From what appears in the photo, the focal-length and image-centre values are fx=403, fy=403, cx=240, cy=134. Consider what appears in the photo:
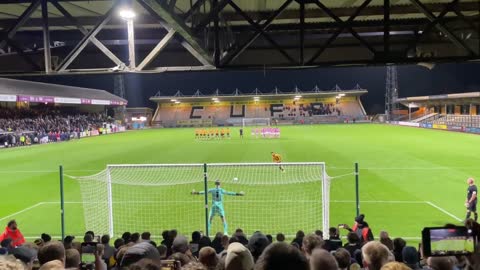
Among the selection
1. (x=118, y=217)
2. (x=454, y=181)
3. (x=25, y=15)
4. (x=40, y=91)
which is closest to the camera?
(x=25, y=15)

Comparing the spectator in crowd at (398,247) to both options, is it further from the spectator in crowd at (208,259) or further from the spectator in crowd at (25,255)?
the spectator in crowd at (25,255)

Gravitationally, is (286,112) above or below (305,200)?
above

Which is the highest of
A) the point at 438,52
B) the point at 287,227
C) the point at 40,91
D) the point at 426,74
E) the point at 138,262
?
the point at 426,74

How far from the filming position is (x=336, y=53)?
23.7 ft

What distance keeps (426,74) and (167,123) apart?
167 ft

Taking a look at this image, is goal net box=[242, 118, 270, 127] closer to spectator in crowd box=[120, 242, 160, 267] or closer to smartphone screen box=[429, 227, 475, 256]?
smartphone screen box=[429, 227, 475, 256]

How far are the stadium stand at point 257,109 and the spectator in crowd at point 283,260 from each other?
262ft

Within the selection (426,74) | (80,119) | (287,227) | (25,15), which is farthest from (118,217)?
(426,74)

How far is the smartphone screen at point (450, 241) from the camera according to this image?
4.17 m

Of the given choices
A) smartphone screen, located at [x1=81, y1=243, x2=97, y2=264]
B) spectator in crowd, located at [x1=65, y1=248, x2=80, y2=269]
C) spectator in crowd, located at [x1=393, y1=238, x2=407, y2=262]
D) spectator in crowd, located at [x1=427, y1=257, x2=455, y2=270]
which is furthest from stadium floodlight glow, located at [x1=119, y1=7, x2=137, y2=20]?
spectator in crowd, located at [x1=393, y1=238, x2=407, y2=262]

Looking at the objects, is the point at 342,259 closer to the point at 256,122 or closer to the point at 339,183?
the point at 339,183

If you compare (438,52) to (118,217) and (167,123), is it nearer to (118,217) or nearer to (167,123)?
(118,217)

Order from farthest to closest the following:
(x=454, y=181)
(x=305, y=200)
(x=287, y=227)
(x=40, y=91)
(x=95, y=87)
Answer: (x=95, y=87)
(x=40, y=91)
(x=454, y=181)
(x=305, y=200)
(x=287, y=227)

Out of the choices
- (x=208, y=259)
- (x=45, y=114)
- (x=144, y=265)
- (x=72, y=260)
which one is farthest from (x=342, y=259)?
(x=45, y=114)
